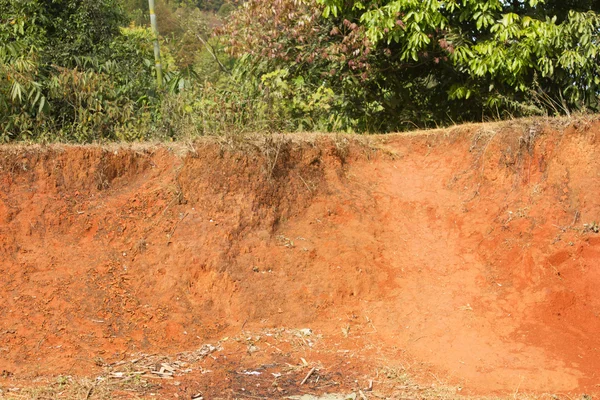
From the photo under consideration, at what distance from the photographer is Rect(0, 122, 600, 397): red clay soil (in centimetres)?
609

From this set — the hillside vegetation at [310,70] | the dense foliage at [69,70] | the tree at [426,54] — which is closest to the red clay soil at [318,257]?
the hillside vegetation at [310,70]

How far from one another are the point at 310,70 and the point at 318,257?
4026mm

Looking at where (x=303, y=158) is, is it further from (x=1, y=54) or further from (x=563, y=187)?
(x=1, y=54)

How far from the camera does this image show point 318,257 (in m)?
7.32

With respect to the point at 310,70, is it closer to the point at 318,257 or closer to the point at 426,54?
the point at 426,54

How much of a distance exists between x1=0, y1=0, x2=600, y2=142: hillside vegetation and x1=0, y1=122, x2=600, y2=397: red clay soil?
90 cm

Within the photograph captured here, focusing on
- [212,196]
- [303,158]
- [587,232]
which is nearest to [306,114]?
[303,158]

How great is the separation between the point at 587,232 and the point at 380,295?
2333 millimetres

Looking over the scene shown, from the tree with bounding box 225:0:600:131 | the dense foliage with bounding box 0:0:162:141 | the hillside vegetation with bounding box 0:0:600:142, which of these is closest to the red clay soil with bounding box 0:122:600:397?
the hillside vegetation with bounding box 0:0:600:142

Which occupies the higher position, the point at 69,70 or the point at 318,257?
the point at 69,70

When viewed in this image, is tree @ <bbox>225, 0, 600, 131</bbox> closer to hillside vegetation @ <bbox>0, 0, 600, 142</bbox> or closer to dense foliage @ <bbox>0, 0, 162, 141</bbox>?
hillside vegetation @ <bbox>0, 0, 600, 142</bbox>

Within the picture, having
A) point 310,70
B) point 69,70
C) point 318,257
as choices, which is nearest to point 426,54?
point 310,70

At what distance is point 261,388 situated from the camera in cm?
552

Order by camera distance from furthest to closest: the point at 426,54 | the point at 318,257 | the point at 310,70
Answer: the point at 310,70, the point at 426,54, the point at 318,257
